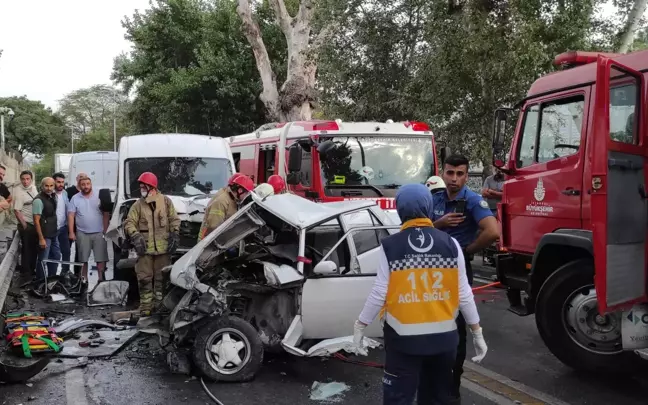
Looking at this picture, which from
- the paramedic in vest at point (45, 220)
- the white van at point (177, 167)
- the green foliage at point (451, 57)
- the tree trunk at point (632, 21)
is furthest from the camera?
the green foliage at point (451, 57)

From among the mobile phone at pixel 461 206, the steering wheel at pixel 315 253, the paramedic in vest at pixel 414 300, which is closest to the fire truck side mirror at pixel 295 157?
the steering wheel at pixel 315 253

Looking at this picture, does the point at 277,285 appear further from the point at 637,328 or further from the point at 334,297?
the point at 637,328

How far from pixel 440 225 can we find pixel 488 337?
8.98 ft

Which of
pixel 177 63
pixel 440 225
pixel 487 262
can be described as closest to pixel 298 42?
pixel 487 262

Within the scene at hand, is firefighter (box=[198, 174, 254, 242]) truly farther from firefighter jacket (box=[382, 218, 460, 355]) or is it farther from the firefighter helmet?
firefighter jacket (box=[382, 218, 460, 355])

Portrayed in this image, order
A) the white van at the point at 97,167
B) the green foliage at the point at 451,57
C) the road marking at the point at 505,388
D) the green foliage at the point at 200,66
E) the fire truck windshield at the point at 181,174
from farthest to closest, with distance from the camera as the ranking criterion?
the green foliage at the point at 200,66 → the white van at the point at 97,167 → the green foliage at the point at 451,57 → the fire truck windshield at the point at 181,174 → the road marking at the point at 505,388

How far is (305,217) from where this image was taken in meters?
5.54

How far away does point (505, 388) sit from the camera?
203 inches

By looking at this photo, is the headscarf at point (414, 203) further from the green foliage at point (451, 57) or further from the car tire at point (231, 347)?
the green foliage at point (451, 57)

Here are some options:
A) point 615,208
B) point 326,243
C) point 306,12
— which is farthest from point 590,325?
point 306,12

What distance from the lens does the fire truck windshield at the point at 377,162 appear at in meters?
9.98

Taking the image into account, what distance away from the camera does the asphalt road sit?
4887 mm

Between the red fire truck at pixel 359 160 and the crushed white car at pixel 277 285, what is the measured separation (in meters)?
3.88

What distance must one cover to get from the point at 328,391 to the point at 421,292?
2.17 meters
